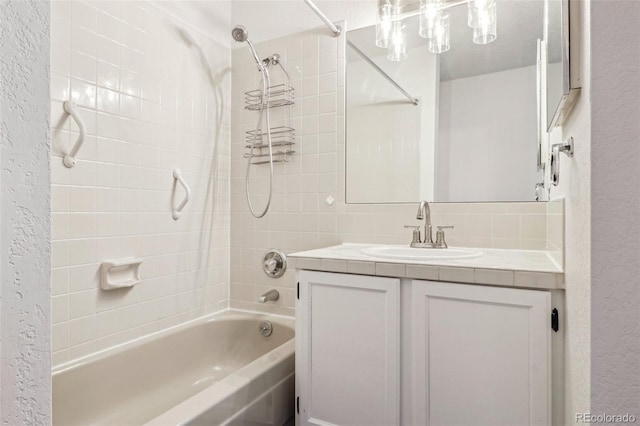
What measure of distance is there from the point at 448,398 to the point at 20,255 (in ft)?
4.30

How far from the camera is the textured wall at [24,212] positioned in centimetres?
42

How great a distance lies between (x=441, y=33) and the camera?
189cm

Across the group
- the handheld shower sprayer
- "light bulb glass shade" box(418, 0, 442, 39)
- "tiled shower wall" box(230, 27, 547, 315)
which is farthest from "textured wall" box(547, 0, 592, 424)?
the handheld shower sprayer

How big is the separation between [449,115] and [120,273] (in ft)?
5.67

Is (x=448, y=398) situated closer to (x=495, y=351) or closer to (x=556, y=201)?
(x=495, y=351)

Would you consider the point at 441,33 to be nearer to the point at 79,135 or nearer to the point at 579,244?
the point at 579,244

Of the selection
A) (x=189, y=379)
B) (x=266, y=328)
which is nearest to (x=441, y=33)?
(x=266, y=328)

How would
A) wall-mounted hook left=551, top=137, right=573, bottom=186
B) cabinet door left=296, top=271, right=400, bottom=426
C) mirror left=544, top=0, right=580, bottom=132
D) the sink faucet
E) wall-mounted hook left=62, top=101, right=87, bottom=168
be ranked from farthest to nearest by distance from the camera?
the sink faucet < wall-mounted hook left=62, top=101, right=87, bottom=168 < cabinet door left=296, top=271, right=400, bottom=426 < wall-mounted hook left=551, top=137, right=573, bottom=186 < mirror left=544, top=0, right=580, bottom=132

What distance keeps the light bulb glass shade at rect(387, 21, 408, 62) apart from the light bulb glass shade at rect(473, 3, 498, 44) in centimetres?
36

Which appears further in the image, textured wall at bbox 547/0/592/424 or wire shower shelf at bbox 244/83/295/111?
wire shower shelf at bbox 244/83/295/111

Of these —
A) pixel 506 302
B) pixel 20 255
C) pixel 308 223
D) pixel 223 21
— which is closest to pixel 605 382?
pixel 506 302

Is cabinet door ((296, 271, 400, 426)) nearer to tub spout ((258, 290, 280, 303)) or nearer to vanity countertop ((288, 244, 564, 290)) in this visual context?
vanity countertop ((288, 244, 564, 290))

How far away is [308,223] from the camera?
221 centimetres

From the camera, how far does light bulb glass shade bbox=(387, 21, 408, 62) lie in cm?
200
